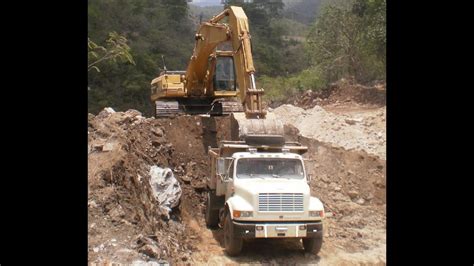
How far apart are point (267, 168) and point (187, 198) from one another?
403 centimetres

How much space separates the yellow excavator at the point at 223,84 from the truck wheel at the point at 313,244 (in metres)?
2.24

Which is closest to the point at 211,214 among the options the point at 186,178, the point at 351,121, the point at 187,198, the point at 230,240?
the point at 187,198

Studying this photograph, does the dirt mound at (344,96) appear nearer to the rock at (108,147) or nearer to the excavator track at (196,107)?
the excavator track at (196,107)

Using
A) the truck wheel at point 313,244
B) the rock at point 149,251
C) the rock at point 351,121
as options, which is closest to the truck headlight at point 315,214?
the truck wheel at point 313,244

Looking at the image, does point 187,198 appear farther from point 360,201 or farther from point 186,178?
point 360,201

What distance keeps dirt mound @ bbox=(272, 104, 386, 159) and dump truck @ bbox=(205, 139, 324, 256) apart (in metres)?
7.87

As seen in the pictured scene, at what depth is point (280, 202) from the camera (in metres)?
10.5

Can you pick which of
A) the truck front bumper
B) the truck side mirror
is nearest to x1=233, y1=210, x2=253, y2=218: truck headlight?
the truck front bumper

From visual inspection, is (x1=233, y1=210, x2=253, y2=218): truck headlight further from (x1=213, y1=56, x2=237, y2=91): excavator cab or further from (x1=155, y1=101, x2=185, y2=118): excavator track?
(x1=155, y1=101, x2=185, y2=118): excavator track

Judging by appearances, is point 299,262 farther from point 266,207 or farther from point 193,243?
point 193,243

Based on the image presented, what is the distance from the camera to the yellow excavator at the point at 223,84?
1280 cm

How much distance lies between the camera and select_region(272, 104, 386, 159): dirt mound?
2026 cm

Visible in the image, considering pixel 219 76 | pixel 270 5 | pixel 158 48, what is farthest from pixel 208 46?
pixel 270 5
